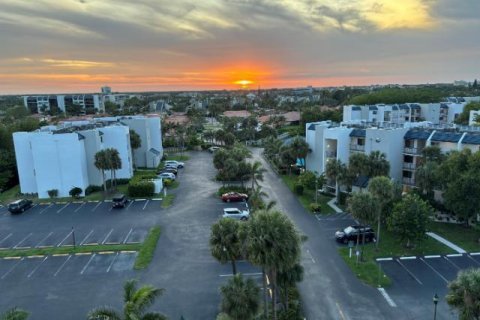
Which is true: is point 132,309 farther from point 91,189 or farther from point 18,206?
point 91,189

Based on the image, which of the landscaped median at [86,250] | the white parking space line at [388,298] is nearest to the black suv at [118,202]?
the landscaped median at [86,250]

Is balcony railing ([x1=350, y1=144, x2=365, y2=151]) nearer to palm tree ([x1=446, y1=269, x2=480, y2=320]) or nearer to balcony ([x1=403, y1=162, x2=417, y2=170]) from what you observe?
balcony ([x1=403, y1=162, x2=417, y2=170])

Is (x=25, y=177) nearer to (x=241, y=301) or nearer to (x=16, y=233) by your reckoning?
(x=16, y=233)

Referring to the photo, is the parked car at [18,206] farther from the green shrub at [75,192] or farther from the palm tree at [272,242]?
the palm tree at [272,242]

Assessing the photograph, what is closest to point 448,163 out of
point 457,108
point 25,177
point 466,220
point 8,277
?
point 466,220

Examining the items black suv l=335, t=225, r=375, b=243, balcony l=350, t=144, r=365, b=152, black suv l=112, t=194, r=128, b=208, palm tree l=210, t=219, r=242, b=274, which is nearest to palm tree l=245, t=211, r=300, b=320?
palm tree l=210, t=219, r=242, b=274
